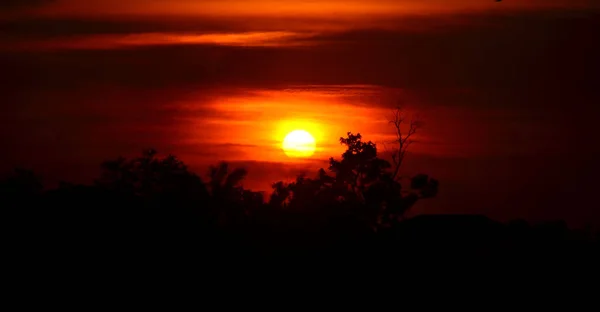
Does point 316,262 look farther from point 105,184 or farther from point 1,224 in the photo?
point 105,184

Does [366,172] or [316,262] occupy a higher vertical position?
[366,172]

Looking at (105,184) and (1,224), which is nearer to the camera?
(1,224)

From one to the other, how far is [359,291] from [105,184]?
26705mm

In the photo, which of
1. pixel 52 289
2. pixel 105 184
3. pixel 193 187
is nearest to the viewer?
pixel 52 289

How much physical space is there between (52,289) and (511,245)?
1814cm

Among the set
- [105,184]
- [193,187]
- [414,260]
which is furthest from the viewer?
[105,184]

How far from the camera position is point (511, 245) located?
55969 millimetres

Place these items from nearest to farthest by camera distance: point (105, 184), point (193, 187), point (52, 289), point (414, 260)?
point (52, 289)
point (414, 260)
point (193, 187)
point (105, 184)

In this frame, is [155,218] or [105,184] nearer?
[155,218]

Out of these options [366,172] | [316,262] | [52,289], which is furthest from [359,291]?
[366,172]

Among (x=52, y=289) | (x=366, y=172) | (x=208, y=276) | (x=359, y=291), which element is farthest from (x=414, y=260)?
(x=366, y=172)

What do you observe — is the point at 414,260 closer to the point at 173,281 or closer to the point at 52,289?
the point at 173,281

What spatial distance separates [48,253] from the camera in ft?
172

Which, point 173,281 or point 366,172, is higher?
point 366,172
